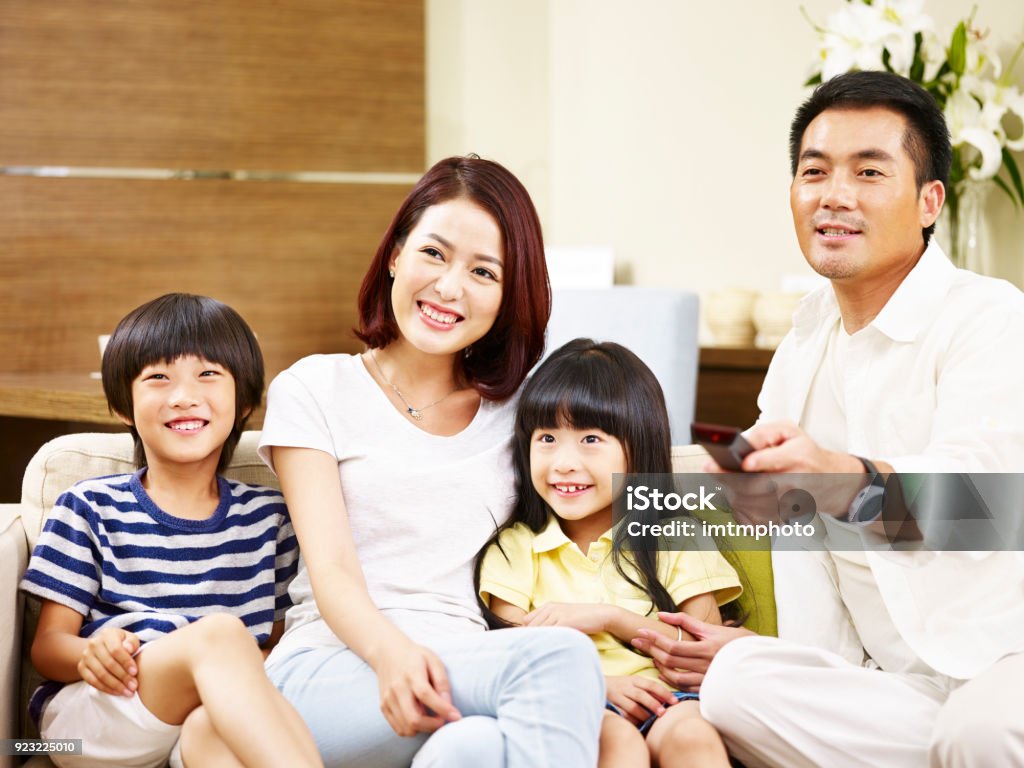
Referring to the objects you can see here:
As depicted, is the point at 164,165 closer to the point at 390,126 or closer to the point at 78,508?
the point at 390,126

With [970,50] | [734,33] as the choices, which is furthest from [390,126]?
[970,50]

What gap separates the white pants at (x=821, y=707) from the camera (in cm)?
151

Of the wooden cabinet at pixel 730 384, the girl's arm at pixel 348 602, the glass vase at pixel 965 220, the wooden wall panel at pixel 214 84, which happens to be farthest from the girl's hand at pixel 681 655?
the wooden wall panel at pixel 214 84

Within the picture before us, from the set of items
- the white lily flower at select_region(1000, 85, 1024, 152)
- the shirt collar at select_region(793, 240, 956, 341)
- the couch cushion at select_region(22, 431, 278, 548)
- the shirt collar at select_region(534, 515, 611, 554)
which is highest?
the white lily flower at select_region(1000, 85, 1024, 152)

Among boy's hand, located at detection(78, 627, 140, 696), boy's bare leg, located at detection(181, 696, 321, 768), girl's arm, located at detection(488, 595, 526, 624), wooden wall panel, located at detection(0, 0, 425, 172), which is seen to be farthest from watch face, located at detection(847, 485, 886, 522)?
wooden wall panel, located at detection(0, 0, 425, 172)

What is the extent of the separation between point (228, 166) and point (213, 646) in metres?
2.21

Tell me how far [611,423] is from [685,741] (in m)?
0.48

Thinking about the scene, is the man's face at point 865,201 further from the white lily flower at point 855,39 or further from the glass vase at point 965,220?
the glass vase at point 965,220

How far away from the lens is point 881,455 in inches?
65.9

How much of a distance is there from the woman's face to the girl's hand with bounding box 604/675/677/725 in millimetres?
560

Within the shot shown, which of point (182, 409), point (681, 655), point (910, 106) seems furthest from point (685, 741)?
point (910, 106)

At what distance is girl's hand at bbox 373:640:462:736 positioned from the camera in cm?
142

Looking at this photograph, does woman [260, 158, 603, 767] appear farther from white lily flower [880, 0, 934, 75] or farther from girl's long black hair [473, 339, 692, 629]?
white lily flower [880, 0, 934, 75]

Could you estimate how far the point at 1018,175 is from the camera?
115 inches
